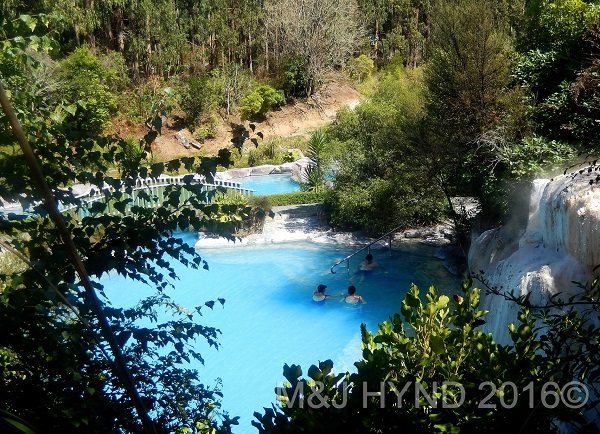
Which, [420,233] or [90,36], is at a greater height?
[90,36]

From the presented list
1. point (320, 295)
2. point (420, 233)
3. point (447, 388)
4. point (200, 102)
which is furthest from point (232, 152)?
point (200, 102)

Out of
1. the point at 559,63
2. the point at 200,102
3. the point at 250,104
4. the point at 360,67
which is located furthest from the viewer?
the point at 360,67

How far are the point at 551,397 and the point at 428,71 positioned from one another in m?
10.0

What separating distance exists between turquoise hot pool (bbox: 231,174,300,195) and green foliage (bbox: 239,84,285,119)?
20.8 ft

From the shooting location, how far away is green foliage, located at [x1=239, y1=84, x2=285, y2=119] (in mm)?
25984

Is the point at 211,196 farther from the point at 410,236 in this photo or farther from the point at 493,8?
the point at 410,236

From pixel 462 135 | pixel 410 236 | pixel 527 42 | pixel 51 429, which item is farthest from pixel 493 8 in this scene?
pixel 51 429

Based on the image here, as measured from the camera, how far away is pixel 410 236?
13.9 metres

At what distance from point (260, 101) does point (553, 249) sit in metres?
21.1

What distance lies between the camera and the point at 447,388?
101 inches

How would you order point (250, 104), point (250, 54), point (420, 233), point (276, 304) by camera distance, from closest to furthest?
1. point (276, 304)
2. point (420, 233)
3. point (250, 104)
4. point (250, 54)

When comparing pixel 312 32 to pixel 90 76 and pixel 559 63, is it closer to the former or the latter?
pixel 90 76

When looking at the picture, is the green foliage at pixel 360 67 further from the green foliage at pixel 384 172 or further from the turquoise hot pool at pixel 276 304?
the turquoise hot pool at pixel 276 304

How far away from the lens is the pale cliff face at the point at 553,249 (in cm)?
567
